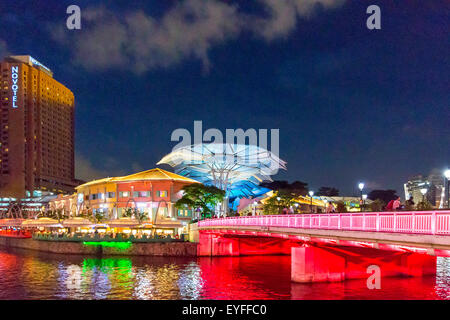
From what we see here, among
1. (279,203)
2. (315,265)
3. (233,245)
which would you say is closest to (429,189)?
(279,203)

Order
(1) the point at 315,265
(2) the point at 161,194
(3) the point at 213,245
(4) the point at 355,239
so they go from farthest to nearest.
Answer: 1. (2) the point at 161,194
2. (3) the point at 213,245
3. (1) the point at 315,265
4. (4) the point at 355,239

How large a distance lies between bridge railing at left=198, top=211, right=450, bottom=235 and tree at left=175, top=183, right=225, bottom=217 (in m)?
55.0

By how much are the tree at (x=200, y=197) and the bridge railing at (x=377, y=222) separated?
5496 centimetres

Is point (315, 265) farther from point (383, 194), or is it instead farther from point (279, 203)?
point (383, 194)

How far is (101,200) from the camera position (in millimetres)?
120312

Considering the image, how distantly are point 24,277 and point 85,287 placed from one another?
10112 mm

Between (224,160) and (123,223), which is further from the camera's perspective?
(224,160)

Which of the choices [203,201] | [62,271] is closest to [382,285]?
[62,271]

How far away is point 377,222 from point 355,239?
9.02 ft

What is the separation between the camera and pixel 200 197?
322 feet

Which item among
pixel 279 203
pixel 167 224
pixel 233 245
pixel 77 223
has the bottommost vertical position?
pixel 233 245

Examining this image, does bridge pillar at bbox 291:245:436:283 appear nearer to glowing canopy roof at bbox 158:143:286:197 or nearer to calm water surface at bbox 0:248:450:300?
calm water surface at bbox 0:248:450:300

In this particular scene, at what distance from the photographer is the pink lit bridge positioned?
23.1 meters
